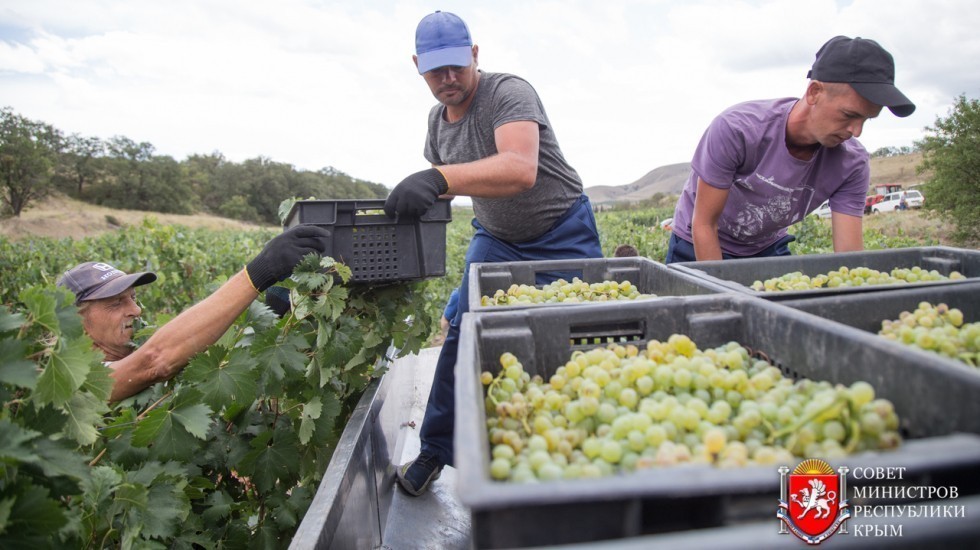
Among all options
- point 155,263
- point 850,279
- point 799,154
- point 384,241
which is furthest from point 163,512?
point 155,263

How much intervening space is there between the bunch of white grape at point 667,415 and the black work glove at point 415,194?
1.07m

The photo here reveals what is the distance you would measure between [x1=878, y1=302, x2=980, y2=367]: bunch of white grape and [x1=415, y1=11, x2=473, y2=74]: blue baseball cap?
191 centimetres

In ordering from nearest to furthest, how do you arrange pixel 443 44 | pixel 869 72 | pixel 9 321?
1. pixel 9 321
2. pixel 869 72
3. pixel 443 44

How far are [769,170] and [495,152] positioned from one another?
129 cm

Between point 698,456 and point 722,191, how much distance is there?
2031mm

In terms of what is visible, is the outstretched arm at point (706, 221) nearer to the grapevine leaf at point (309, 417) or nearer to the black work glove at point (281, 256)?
the black work glove at point (281, 256)

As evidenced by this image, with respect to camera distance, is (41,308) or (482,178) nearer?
(41,308)

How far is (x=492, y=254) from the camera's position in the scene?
3.01 m

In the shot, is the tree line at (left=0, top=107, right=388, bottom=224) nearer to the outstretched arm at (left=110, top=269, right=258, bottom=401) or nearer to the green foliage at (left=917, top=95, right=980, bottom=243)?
the green foliage at (left=917, top=95, right=980, bottom=243)

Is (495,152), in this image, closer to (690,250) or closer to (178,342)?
(690,250)

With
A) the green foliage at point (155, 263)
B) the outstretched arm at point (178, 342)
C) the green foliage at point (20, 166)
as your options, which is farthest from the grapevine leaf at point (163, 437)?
the green foliage at point (20, 166)

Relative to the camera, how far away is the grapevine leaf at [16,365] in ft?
3.41

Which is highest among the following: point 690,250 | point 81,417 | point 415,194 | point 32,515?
point 415,194

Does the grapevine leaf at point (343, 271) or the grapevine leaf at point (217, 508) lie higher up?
the grapevine leaf at point (343, 271)
